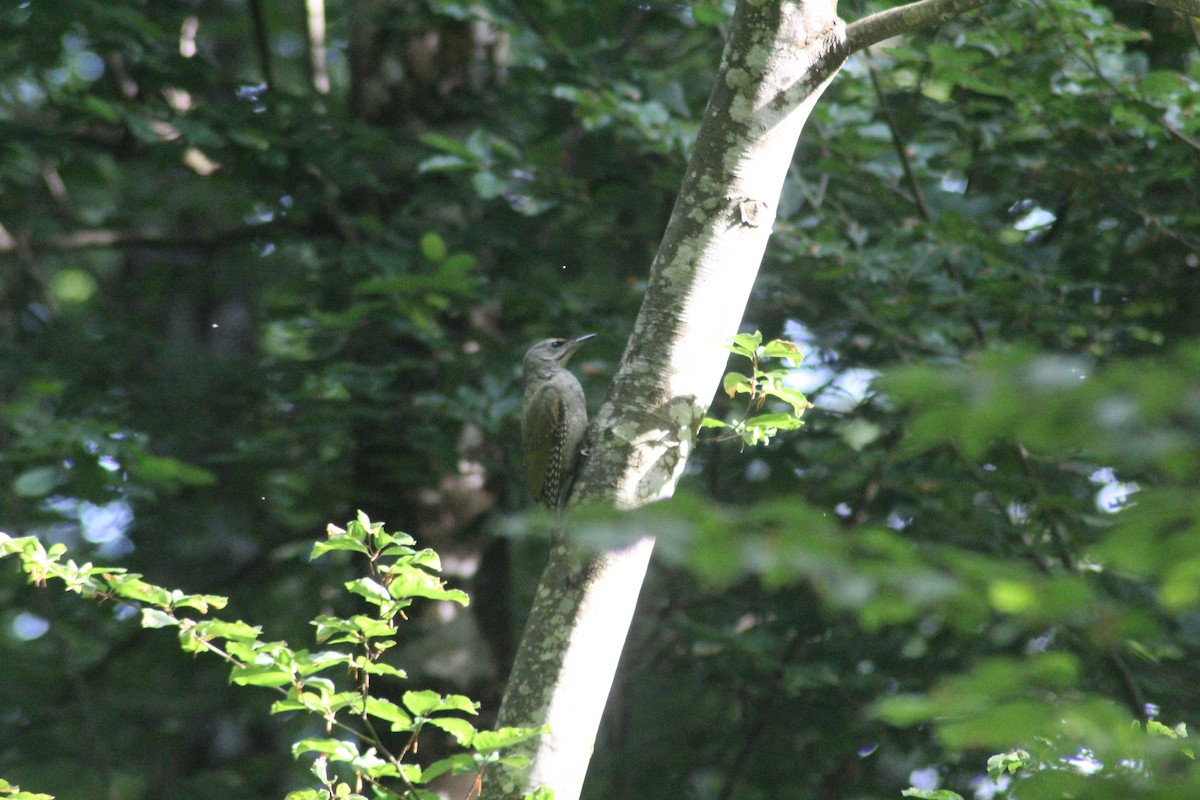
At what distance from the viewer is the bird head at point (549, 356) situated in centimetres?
499

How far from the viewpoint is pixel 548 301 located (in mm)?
5734

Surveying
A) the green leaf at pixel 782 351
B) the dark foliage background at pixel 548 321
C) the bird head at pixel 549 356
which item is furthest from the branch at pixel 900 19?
the bird head at pixel 549 356

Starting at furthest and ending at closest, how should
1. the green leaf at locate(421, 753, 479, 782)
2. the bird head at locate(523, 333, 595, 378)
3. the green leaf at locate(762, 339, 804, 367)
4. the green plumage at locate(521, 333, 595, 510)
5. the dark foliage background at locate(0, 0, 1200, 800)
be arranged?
the bird head at locate(523, 333, 595, 378)
the dark foliage background at locate(0, 0, 1200, 800)
the green plumage at locate(521, 333, 595, 510)
the green leaf at locate(762, 339, 804, 367)
the green leaf at locate(421, 753, 479, 782)

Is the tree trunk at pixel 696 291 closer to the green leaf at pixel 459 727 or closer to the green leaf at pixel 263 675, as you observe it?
the green leaf at pixel 459 727

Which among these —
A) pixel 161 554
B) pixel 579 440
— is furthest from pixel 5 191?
pixel 579 440

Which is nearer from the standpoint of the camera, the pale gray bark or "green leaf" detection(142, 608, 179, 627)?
"green leaf" detection(142, 608, 179, 627)

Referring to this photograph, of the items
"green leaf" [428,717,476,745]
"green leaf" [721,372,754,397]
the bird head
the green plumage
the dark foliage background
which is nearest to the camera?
"green leaf" [428,717,476,745]

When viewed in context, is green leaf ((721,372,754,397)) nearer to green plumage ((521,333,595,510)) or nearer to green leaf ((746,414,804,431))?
green leaf ((746,414,804,431))

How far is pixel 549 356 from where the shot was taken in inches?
199

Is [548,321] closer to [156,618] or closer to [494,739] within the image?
[156,618]

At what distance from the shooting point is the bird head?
16.4ft

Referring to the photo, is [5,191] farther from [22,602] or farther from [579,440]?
[579,440]

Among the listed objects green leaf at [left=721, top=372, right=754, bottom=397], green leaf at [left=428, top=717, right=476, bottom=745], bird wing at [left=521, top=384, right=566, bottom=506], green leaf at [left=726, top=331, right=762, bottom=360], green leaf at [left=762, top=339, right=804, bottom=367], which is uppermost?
green leaf at [left=726, top=331, right=762, bottom=360]

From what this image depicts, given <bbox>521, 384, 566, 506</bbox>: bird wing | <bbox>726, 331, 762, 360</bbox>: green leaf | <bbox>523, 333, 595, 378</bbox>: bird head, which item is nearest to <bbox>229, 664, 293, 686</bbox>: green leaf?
<bbox>726, 331, 762, 360</bbox>: green leaf
